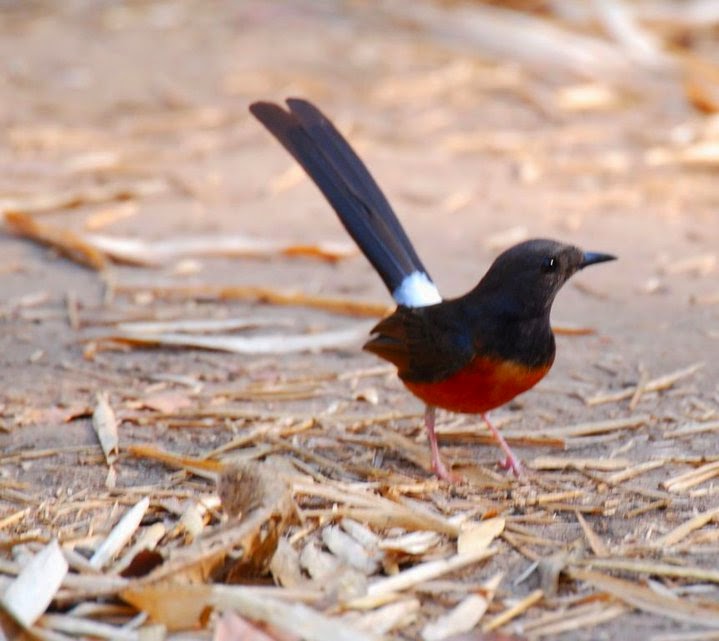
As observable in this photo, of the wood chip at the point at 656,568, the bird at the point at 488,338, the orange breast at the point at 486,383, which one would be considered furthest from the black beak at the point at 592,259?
the wood chip at the point at 656,568

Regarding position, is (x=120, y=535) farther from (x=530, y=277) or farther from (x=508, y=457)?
(x=530, y=277)

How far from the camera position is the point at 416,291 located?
4.61 m

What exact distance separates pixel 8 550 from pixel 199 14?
873 cm

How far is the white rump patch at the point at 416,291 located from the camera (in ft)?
15.1

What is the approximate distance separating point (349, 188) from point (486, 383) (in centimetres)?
110

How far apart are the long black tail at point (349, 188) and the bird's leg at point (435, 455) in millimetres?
504

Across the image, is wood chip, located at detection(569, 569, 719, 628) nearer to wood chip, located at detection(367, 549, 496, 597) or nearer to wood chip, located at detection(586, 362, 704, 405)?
wood chip, located at detection(367, 549, 496, 597)

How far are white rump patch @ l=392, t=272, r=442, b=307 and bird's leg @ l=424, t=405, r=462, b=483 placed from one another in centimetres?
49

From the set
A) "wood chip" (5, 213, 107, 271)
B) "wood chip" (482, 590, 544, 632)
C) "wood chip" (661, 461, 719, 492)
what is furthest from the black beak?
"wood chip" (5, 213, 107, 271)

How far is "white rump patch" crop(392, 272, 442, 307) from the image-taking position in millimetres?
4594

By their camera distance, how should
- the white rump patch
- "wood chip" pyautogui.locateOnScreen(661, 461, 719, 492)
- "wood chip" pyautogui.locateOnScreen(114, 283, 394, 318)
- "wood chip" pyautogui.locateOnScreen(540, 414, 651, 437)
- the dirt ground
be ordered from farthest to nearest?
"wood chip" pyautogui.locateOnScreen(114, 283, 394, 318) < the white rump patch < "wood chip" pyautogui.locateOnScreen(540, 414, 651, 437) < the dirt ground < "wood chip" pyautogui.locateOnScreen(661, 461, 719, 492)

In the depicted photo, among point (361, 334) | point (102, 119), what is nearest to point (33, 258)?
point (361, 334)

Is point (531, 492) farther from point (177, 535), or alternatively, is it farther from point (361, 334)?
point (361, 334)

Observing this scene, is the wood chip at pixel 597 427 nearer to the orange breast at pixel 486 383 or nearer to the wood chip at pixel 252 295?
the orange breast at pixel 486 383
